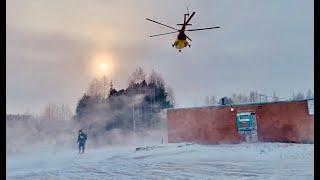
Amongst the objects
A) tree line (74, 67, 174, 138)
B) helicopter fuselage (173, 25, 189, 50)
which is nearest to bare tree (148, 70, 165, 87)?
tree line (74, 67, 174, 138)

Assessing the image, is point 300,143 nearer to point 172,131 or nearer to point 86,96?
point 172,131

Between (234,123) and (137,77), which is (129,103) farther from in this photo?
(234,123)

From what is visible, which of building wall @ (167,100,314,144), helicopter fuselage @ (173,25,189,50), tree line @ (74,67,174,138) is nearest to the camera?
helicopter fuselage @ (173,25,189,50)

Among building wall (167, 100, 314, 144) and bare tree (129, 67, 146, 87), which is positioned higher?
bare tree (129, 67, 146, 87)

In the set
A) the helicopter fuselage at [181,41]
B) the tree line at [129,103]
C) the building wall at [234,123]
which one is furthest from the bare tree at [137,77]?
the helicopter fuselage at [181,41]

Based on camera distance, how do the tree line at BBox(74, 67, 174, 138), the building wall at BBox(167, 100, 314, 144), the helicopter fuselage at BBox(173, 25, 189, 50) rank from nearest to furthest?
the helicopter fuselage at BBox(173, 25, 189, 50)
the building wall at BBox(167, 100, 314, 144)
the tree line at BBox(74, 67, 174, 138)

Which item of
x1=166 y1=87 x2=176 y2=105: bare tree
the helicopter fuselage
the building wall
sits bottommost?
the building wall

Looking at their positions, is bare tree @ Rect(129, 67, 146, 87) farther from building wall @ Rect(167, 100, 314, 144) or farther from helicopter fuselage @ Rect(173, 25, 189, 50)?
helicopter fuselage @ Rect(173, 25, 189, 50)

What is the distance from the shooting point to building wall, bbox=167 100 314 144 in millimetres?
17328

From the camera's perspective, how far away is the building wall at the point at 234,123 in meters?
17.3

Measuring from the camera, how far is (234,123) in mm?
19078

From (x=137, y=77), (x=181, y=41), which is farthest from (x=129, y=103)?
(x=181, y=41)

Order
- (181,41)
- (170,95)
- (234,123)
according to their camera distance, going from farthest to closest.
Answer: (170,95), (234,123), (181,41)
